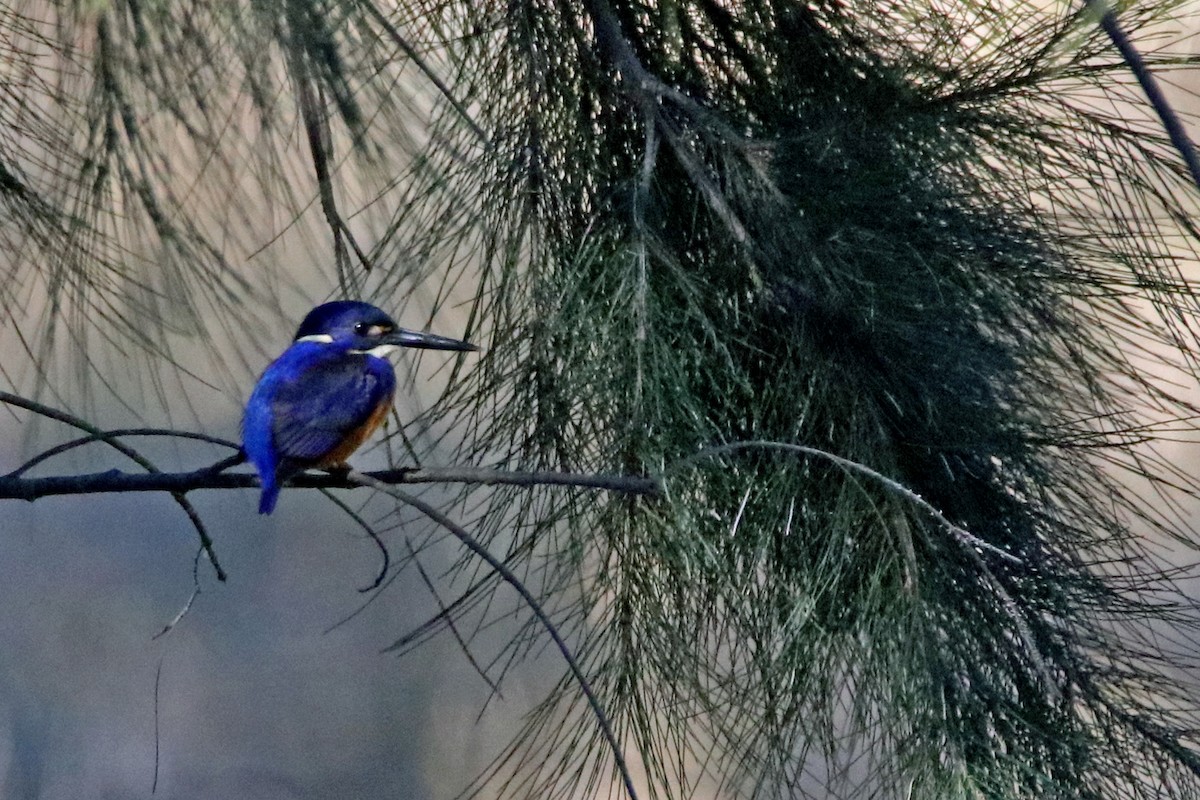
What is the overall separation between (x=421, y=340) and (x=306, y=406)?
9cm

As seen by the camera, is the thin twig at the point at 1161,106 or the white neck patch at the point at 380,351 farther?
the white neck patch at the point at 380,351

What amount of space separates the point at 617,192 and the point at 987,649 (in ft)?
1.10

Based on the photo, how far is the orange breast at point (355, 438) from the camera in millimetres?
791

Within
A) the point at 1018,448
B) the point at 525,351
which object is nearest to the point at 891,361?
the point at 1018,448

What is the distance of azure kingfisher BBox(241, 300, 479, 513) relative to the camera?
757 mm

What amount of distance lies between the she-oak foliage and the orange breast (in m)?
0.09

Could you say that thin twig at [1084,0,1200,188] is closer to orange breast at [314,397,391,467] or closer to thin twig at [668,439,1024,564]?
thin twig at [668,439,1024,564]

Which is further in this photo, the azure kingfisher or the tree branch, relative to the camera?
the azure kingfisher

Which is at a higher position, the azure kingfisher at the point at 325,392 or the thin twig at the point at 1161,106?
the thin twig at the point at 1161,106

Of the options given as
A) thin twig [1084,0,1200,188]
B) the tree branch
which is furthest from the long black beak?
thin twig [1084,0,1200,188]

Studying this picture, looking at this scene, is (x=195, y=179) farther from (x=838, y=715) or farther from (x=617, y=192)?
(x=838, y=715)

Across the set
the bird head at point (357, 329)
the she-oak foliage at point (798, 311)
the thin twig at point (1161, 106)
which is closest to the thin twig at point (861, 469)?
the she-oak foliage at point (798, 311)

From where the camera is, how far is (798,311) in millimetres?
669

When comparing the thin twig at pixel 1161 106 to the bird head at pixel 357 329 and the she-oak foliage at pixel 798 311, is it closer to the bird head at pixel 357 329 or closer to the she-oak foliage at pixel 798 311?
the she-oak foliage at pixel 798 311
